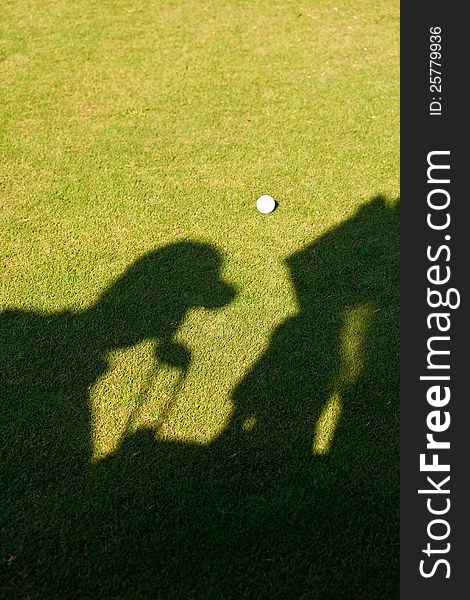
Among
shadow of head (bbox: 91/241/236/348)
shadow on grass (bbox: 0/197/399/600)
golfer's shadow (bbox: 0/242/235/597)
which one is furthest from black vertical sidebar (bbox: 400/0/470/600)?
shadow of head (bbox: 91/241/236/348)

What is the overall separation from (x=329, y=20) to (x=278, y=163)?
13.2ft

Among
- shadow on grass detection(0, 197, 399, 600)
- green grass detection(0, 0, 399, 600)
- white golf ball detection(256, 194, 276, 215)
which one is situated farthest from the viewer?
white golf ball detection(256, 194, 276, 215)

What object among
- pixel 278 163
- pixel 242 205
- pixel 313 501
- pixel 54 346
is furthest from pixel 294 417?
pixel 278 163

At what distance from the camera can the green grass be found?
370 centimetres

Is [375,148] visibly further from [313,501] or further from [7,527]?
[7,527]

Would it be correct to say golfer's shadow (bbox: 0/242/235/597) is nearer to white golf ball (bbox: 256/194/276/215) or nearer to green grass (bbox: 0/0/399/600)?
green grass (bbox: 0/0/399/600)

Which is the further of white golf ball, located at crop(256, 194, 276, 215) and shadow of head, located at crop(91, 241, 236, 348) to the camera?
white golf ball, located at crop(256, 194, 276, 215)

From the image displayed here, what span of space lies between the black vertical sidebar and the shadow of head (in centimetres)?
188

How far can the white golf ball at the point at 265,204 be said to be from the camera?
20.0 ft

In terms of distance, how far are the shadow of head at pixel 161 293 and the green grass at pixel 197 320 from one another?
0.02 m

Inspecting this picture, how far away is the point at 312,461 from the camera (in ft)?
13.6

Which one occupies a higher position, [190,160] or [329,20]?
[329,20]

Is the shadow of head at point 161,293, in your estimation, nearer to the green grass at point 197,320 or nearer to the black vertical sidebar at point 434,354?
the green grass at point 197,320

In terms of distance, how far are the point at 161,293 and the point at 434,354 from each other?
94.3 inches
